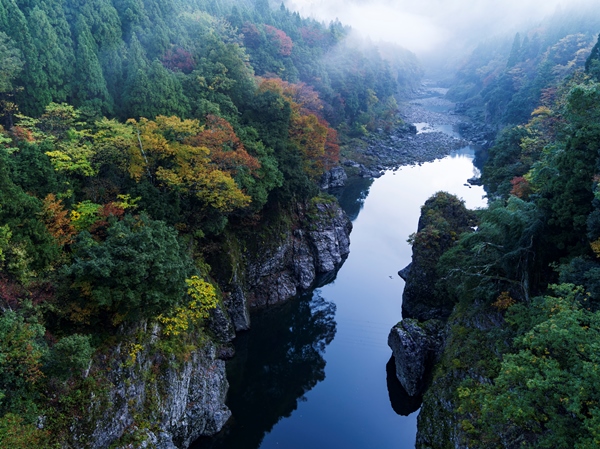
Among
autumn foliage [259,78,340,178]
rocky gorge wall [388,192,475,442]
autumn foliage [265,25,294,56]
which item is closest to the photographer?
rocky gorge wall [388,192,475,442]

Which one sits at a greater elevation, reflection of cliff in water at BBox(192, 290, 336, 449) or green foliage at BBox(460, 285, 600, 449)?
reflection of cliff in water at BBox(192, 290, 336, 449)

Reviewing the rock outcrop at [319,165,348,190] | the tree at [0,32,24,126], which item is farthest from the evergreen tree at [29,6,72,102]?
the rock outcrop at [319,165,348,190]

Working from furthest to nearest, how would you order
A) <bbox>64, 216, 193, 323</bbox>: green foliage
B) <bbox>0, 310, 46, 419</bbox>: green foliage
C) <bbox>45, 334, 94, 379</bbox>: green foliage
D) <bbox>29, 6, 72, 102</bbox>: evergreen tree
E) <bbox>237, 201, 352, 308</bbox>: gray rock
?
<bbox>237, 201, 352, 308</bbox>: gray rock → <bbox>29, 6, 72, 102</bbox>: evergreen tree → <bbox>64, 216, 193, 323</bbox>: green foliage → <bbox>45, 334, 94, 379</bbox>: green foliage → <bbox>0, 310, 46, 419</bbox>: green foliage

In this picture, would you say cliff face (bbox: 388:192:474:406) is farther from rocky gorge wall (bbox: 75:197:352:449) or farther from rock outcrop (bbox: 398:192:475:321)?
rocky gorge wall (bbox: 75:197:352:449)

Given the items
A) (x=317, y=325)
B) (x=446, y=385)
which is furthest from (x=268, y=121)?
(x=446, y=385)

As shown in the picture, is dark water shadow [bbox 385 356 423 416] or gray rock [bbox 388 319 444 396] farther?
dark water shadow [bbox 385 356 423 416]

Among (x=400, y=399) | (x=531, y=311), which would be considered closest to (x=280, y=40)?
(x=400, y=399)

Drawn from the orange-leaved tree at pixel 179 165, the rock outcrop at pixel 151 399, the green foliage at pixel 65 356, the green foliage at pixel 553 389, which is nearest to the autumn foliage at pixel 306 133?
the orange-leaved tree at pixel 179 165

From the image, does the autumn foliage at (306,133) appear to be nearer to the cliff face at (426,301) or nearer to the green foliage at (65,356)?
the cliff face at (426,301)
